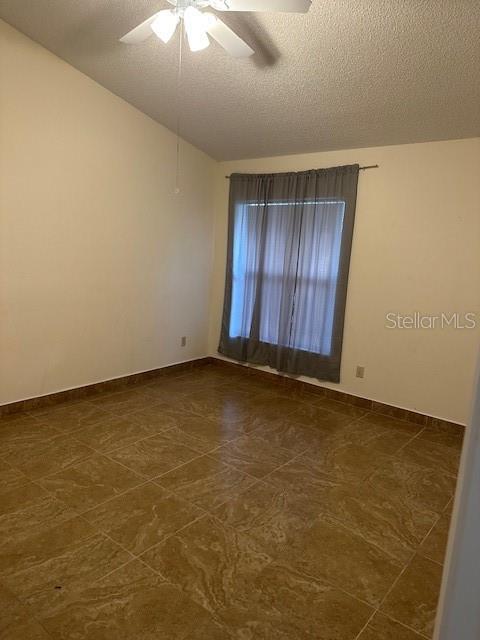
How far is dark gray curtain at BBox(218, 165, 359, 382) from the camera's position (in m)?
3.83

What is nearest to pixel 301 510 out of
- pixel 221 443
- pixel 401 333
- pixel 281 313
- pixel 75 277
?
pixel 221 443

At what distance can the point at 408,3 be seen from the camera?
2029mm

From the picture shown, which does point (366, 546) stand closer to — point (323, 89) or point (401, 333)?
point (401, 333)

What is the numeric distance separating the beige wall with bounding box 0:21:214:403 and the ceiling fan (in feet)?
3.62

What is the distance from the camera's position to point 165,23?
2119mm

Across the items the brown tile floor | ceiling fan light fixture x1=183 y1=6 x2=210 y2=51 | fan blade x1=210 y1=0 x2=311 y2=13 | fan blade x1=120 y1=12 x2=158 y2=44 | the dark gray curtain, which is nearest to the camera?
the brown tile floor

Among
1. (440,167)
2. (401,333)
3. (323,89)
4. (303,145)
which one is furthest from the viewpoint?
(303,145)

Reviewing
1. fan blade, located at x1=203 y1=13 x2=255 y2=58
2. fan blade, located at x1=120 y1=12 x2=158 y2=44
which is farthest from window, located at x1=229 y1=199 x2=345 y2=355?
fan blade, located at x1=120 y1=12 x2=158 y2=44

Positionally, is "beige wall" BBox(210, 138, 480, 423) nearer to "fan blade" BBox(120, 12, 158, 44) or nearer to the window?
the window

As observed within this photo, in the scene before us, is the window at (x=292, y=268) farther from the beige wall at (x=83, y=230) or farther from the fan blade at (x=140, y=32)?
the fan blade at (x=140, y=32)

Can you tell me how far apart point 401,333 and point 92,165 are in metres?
3.07

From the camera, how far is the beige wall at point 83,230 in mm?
2982

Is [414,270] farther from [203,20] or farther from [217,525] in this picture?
[217,525]

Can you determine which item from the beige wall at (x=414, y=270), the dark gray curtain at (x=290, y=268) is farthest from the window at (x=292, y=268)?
the beige wall at (x=414, y=270)
